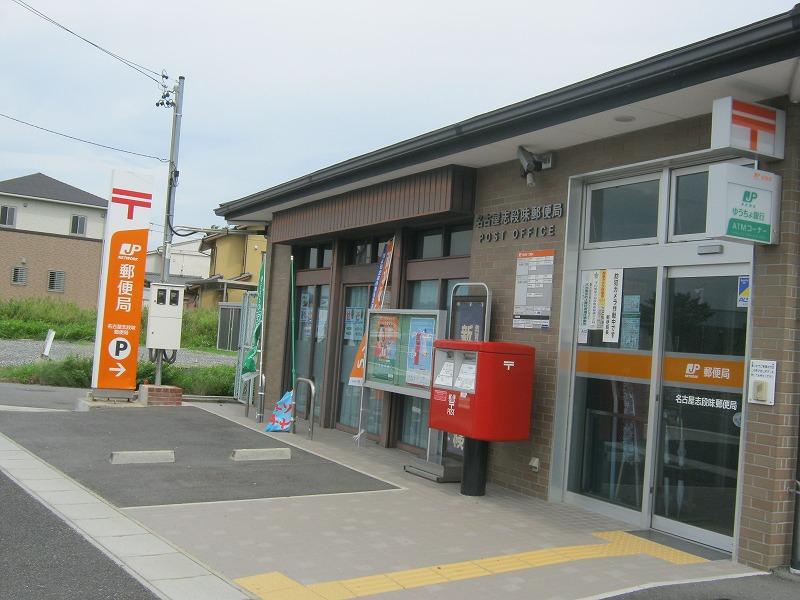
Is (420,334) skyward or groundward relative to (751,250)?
groundward

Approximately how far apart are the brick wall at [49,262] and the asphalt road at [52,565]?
43.2 meters

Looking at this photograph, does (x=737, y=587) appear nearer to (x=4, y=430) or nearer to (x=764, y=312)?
(x=764, y=312)

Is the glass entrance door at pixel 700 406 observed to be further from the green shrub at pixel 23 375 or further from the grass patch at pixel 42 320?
the grass patch at pixel 42 320

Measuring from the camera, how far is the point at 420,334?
10.7 meters

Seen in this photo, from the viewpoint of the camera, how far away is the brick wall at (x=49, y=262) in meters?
45.3

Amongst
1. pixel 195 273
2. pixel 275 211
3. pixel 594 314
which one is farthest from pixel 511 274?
pixel 195 273

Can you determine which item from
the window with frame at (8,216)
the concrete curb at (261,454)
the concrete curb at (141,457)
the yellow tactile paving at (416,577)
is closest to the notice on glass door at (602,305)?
the yellow tactile paving at (416,577)

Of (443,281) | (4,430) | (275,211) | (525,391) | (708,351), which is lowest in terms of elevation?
(4,430)

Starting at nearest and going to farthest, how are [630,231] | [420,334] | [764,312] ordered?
[764,312] < [630,231] < [420,334]

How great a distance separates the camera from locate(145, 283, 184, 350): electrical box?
14.9 metres

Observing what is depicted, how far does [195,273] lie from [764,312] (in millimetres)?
57837

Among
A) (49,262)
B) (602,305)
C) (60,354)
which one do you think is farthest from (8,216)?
Result: (602,305)

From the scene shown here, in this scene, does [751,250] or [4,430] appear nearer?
[751,250]

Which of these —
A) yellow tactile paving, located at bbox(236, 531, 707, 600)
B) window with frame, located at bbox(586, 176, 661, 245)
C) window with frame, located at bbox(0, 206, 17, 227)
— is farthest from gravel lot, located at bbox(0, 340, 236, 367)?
yellow tactile paving, located at bbox(236, 531, 707, 600)
